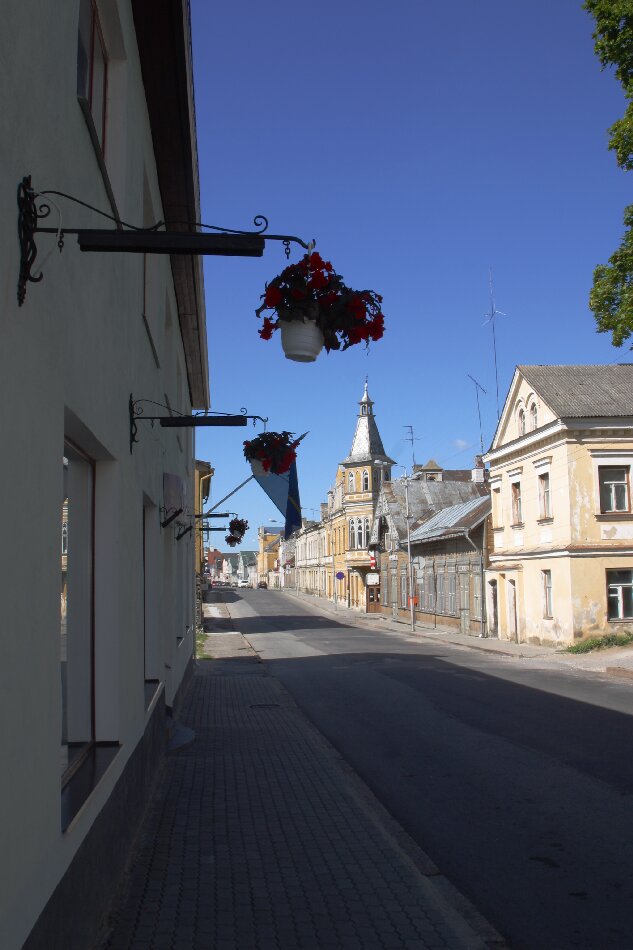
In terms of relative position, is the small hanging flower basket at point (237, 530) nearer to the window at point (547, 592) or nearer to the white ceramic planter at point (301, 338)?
the window at point (547, 592)

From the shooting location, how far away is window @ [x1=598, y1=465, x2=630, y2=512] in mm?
26234

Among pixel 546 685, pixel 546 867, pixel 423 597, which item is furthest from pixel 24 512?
pixel 423 597

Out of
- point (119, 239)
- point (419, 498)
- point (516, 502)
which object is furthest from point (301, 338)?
point (419, 498)

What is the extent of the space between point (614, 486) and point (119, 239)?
24703 millimetres

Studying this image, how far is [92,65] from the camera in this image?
5.19m

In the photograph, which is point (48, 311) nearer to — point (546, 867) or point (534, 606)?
point (546, 867)

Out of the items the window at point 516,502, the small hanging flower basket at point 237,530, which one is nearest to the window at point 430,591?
the window at point 516,502

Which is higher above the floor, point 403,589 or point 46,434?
point 46,434

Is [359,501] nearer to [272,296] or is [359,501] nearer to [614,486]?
[614,486]

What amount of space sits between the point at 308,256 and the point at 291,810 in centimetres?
512

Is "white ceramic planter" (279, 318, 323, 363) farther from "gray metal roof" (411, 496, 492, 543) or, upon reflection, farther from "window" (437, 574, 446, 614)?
"window" (437, 574, 446, 614)

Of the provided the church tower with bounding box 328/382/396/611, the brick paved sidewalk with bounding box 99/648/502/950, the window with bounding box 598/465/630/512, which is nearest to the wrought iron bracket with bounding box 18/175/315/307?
the brick paved sidewalk with bounding box 99/648/502/950

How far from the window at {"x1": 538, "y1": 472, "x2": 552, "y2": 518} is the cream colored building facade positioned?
3 centimetres

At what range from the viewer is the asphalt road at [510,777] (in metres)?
5.45
